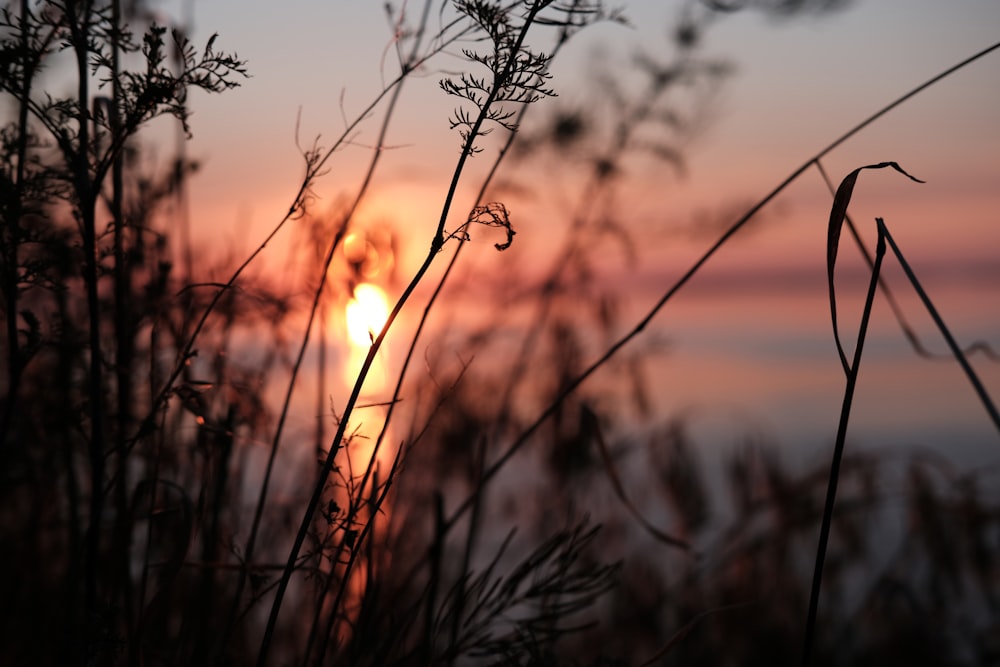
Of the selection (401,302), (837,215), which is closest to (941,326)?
(837,215)

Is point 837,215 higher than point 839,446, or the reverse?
point 837,215

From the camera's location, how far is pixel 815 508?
1.93 m

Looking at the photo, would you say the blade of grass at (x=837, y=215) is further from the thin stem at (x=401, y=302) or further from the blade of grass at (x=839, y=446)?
the thin stem at (x=401, y=302)

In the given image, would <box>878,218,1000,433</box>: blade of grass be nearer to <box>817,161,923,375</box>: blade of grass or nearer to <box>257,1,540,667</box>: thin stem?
<box>817,161,923,375</box>: blade of grass

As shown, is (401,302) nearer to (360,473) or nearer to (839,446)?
(839,446)

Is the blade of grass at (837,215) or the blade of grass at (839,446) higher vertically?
the blade of grass at (837,215)

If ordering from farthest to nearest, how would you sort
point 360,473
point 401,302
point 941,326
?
point 360,473, point 941,326, point 401,302

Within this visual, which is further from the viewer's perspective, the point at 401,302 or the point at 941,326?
the point at 941,326

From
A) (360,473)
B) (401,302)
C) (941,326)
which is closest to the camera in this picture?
(401,302)

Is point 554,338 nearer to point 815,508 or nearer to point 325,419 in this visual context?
point 815,508

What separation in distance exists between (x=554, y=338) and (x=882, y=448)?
75 centimetres

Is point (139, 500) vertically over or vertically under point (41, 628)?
over

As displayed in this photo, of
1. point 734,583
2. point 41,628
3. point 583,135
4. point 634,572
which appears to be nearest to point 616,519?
point 634,572

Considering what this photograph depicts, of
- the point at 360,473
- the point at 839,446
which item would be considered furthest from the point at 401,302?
the point at 360,473
